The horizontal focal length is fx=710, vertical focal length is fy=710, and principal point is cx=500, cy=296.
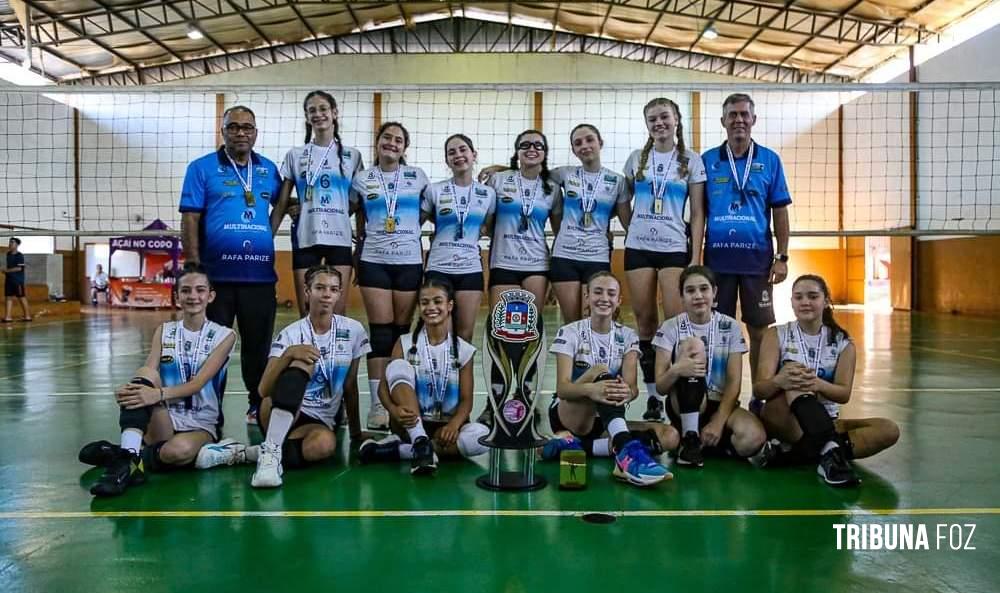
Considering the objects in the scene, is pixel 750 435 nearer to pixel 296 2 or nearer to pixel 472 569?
pixel 472 569

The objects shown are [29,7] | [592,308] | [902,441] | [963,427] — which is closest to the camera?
[592,308]

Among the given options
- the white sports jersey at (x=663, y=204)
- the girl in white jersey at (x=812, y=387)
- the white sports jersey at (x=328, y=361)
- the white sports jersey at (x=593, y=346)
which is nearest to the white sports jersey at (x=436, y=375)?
the white sports jersey at (x=328, y=361)

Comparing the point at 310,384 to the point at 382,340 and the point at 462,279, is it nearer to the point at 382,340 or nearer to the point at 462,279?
the point at 382,340

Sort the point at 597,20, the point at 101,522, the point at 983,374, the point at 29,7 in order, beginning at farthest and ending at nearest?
the point at 597,20 → the point at 29,7 → the point at 983,374 → the point at 101,522

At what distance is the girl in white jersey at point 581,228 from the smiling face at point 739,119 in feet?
2.24

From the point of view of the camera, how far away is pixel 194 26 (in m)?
18.0

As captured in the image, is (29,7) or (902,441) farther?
(29,7)

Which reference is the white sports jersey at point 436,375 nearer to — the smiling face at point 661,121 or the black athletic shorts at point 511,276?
the black athletic shorts at point 511,276

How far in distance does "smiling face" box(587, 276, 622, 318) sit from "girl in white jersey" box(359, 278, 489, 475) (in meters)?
0.68

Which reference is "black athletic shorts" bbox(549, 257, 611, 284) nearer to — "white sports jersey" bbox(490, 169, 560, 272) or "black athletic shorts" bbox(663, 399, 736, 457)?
"white sports jersey" bbox(490, 169, 560, 272)

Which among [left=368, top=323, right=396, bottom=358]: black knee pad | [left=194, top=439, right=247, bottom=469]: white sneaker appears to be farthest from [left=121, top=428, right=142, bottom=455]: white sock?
[left=368, top=323, right=396, bottom=358]: black knee pad

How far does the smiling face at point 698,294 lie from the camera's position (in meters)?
3.63

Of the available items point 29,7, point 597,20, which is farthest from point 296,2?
point 597,20

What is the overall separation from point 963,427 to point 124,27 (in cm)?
1970
